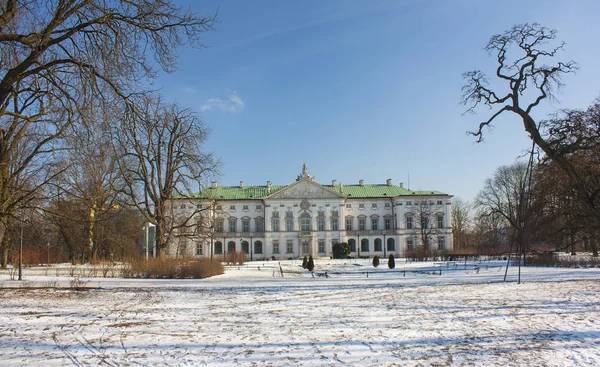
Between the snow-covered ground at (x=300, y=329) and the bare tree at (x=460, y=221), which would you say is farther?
the bare tree at (x=460, y=221)

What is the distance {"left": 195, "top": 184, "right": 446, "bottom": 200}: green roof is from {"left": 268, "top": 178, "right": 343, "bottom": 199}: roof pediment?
4.20 feet

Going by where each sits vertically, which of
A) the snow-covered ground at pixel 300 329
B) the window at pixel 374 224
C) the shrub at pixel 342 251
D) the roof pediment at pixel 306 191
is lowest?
the shrub at pixel 342 251

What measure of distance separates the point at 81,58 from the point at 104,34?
625mm

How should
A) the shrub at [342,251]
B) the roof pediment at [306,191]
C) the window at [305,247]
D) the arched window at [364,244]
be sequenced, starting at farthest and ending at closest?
the arched window at [364,244] < the roof pediment at [306,191] < the window at [305,247] < the shrub at [342,251]

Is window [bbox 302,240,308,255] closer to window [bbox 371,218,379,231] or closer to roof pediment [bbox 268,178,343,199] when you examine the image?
roof pediment [bbox 268,178,343,199]

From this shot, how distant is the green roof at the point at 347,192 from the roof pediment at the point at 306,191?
4.20 feet

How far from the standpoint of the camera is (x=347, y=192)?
2859 inches

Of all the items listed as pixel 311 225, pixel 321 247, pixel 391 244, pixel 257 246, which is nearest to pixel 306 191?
pixel 311 225

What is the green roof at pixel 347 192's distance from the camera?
7019cm

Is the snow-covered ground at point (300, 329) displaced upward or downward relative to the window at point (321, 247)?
upward

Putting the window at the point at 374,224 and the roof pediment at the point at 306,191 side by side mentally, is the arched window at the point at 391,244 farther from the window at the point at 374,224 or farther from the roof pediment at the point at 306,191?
the roof pediment at the point at 306,191

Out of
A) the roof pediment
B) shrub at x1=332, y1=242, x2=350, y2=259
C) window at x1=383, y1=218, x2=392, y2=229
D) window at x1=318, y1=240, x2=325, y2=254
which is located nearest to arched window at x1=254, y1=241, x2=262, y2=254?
the roof pediment

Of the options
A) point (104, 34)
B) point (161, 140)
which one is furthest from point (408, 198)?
point (104, 34)

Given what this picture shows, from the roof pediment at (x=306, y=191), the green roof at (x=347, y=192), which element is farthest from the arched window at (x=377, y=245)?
the roof pediment at (x=306, y=191)
